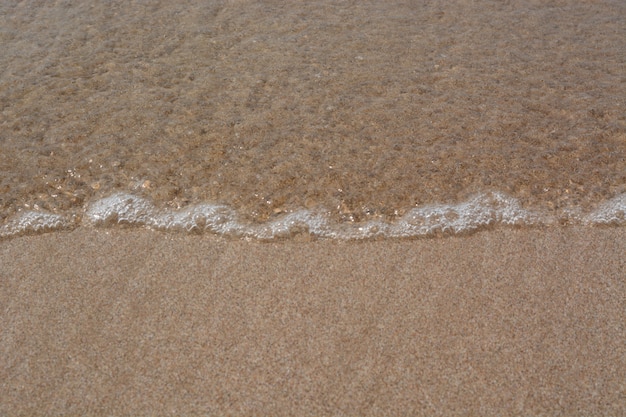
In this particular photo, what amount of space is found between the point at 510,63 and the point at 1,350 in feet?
8.40

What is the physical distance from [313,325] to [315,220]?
1.76ft

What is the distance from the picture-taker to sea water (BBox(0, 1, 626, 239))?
2496 millimetres

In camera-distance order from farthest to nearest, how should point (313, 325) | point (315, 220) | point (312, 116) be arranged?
point (312, 116) < point (315, 220) < point (313, 325)

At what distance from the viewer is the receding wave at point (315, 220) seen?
2.39 meters

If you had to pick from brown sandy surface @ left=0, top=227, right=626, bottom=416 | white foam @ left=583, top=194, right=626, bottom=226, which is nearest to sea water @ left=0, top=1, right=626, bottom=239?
white foam @ left=583, top=194, right=626, bottom=226

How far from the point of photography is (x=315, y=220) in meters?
2.44

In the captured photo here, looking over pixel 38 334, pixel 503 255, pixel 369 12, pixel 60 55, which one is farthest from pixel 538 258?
pixel 60 55

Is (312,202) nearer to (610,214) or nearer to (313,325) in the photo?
(313,325)

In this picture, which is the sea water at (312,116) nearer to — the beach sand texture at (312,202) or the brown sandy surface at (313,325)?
the beach sand texture at (312,202)

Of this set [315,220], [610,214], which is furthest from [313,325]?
[610,214]

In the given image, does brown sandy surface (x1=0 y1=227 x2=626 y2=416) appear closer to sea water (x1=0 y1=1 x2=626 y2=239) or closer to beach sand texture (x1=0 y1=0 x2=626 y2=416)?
beach sand texture (x1=0 y1=0 x2=626 y2=416)

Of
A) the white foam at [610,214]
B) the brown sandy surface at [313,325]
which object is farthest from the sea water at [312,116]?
the brown sandy surface at [313,325]

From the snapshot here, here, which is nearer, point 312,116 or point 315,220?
point 315,220

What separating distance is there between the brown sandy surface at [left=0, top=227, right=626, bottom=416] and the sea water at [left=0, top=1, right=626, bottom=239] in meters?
0.16
